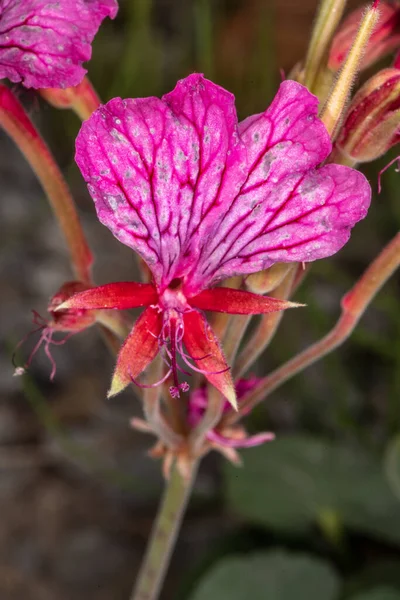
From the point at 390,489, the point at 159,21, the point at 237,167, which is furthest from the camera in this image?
the point at 159,21

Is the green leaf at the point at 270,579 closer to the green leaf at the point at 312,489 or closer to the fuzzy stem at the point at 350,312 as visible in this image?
the green leaf at the point at 312,489

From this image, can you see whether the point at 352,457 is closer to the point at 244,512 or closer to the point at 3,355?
the point at 244,512

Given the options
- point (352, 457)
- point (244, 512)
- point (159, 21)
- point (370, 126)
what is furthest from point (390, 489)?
point (159, 21)

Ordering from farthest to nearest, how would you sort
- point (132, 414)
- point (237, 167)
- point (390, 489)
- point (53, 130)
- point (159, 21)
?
point (159, 21) < point (53, 130) < point (132, 414) < point (390, 489) < point (237, 167)

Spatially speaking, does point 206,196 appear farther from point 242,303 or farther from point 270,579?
point 270,579

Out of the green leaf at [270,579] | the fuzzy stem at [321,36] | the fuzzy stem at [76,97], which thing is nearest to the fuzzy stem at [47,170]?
the fuzzy stem at [76,97]

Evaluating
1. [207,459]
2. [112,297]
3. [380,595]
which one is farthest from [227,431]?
[207,459]
